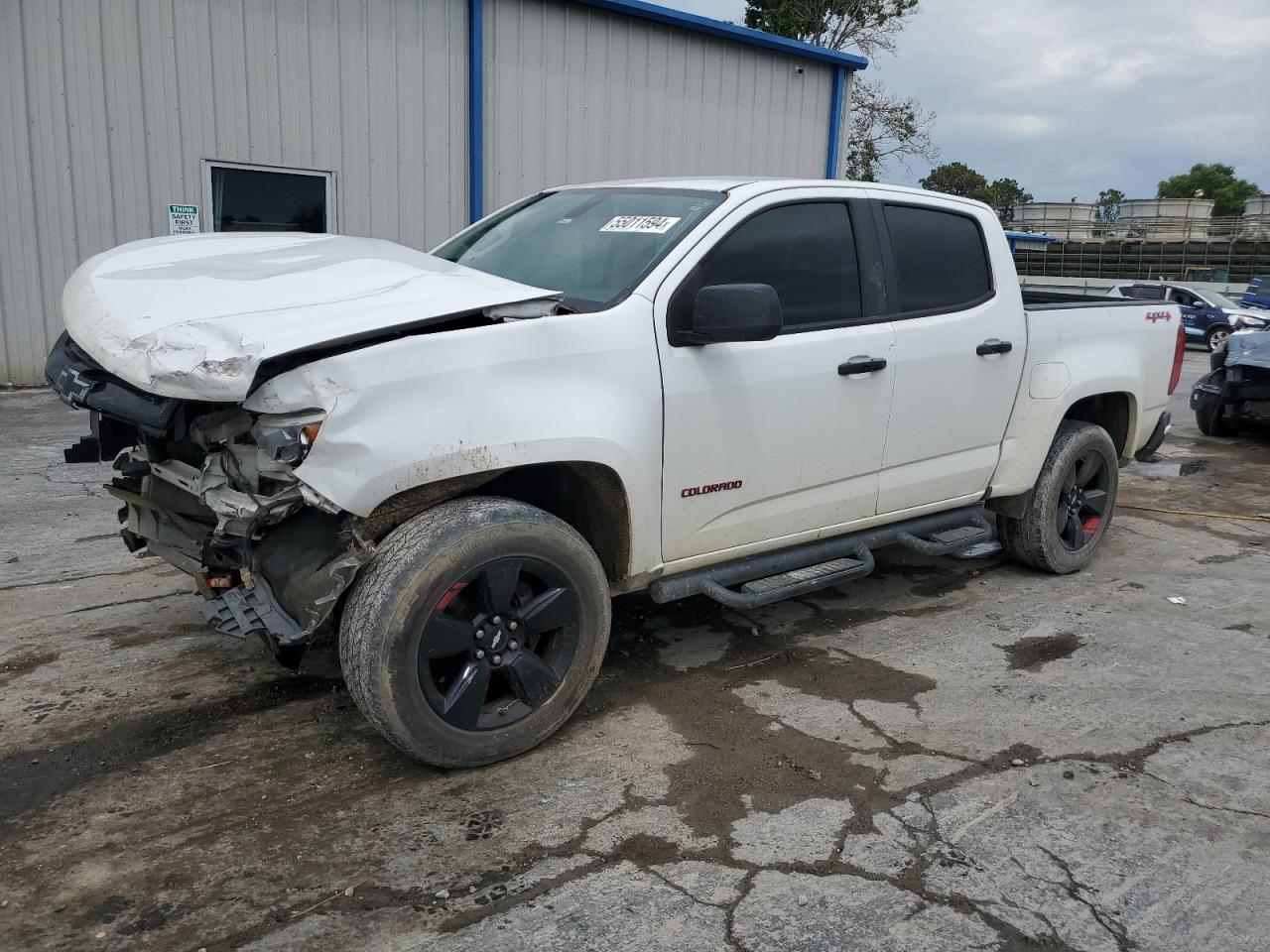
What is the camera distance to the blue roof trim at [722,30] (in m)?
12.8

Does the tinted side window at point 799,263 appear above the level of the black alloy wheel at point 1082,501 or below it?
above

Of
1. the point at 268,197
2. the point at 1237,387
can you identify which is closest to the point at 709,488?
the point at 1237,387

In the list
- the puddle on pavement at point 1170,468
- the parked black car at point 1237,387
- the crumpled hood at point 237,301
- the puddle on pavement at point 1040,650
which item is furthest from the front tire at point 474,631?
the parked black car at point 1237,387

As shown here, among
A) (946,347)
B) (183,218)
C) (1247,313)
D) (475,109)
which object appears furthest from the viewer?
(1247,313)

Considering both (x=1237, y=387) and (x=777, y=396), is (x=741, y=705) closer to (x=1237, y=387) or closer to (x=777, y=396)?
(x=777, y=396)

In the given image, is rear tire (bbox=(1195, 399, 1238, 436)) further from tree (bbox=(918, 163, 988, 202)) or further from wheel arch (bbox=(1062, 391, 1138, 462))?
tree (bbox=(918, 163, 988, 202))

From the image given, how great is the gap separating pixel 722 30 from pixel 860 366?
11.1m

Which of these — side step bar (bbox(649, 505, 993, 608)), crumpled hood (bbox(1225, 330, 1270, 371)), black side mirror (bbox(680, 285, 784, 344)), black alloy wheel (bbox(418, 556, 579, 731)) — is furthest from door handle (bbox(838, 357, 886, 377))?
crumpled hood (bbox(1225, 330, 1270, 371))

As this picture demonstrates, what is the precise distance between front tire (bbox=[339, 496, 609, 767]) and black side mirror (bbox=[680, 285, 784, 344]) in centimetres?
86

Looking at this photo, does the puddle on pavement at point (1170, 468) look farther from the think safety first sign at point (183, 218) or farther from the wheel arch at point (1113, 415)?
the think safety first sign at point (183, 218)

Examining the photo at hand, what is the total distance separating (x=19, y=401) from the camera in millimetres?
9602

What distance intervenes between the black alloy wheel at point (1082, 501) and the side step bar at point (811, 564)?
0.69m

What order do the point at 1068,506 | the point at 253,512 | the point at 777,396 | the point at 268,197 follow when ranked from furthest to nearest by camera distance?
the point at 268,197
the point at 1068,506
the point at 777,396
the point at 253,512

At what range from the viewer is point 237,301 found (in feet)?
10.5
